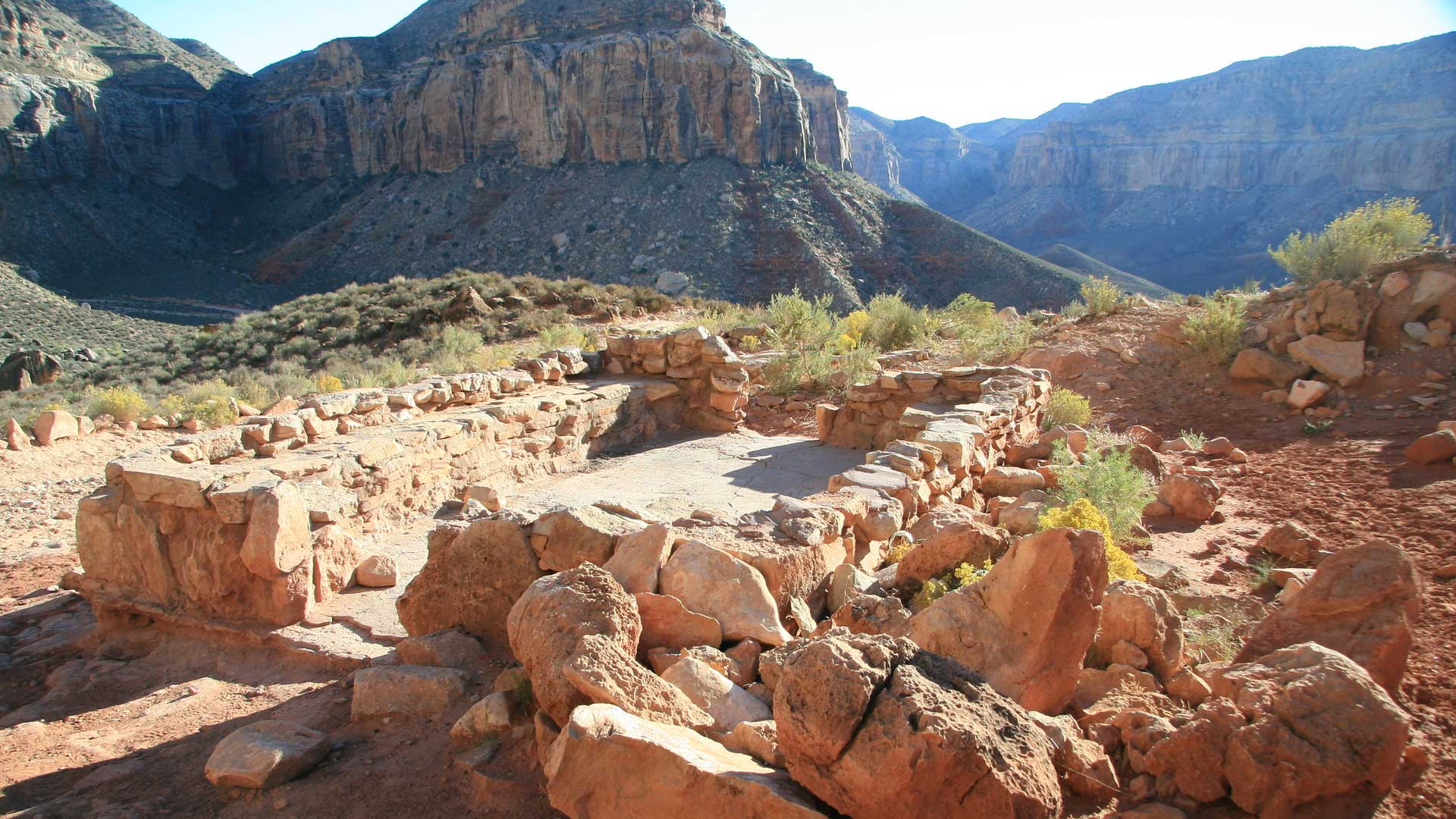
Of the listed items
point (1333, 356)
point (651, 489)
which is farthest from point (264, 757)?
point (1333, 356)

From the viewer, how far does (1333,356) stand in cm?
941

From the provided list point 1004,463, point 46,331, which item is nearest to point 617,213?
point 46,331

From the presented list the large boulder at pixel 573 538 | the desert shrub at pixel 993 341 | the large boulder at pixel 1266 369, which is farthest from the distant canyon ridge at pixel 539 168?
the large boulder at pixel 573 538

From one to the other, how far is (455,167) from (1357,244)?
49.9 meters

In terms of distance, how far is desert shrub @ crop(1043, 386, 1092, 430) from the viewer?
28.7 ft

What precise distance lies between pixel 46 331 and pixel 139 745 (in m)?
31.8

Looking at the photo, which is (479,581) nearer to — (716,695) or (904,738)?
(716,695)

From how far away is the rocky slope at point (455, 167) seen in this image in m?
40.0

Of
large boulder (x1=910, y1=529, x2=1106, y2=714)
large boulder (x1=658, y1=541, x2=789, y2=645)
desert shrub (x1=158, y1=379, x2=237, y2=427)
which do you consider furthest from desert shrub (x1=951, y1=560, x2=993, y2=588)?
desert shrub (x1=158, y1=379, x2=237, y2=427)

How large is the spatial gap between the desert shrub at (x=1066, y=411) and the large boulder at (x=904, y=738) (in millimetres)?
7147

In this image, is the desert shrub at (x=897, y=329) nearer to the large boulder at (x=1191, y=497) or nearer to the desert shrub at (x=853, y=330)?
the desert shrub at (x=853, y=330)

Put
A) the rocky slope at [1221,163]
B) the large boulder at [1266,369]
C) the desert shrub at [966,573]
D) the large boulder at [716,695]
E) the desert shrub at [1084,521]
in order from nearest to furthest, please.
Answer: the large boulder at [716,695] < the desert shrub at [966,573] < the desert shrub at [1084,521] < the large boulder at [1266,369] < the rocky slope at [1221,163]

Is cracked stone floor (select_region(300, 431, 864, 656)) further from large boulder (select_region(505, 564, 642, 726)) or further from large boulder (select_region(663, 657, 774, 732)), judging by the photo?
large boulder (select_region(663, 657, 774, 732))

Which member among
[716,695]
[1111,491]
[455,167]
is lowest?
[1111,491]
